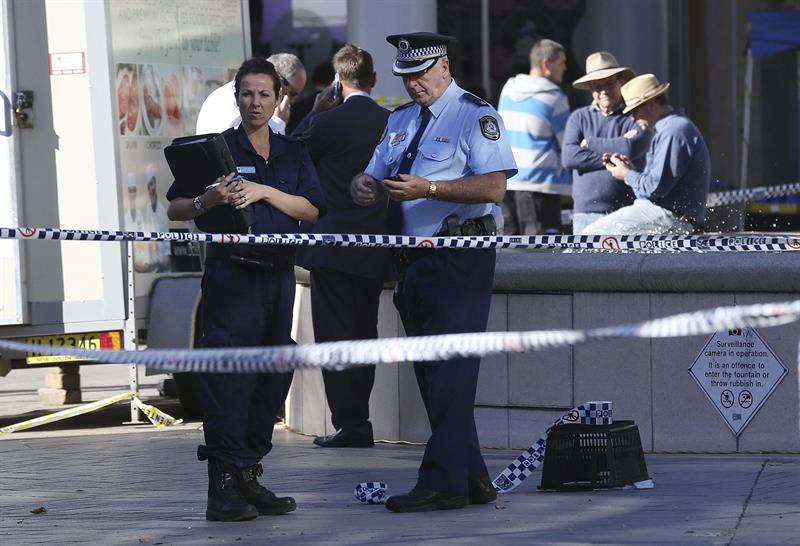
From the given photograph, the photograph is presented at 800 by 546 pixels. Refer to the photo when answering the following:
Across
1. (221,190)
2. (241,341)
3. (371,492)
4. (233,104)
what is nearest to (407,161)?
(221,190)

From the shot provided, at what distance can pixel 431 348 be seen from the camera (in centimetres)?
485

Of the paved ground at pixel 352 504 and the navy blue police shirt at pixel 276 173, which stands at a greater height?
the navy blue police shirt at pixel 276 173

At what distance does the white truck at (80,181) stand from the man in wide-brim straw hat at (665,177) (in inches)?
103

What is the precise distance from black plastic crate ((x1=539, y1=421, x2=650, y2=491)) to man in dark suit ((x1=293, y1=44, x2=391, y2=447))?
1.78 m

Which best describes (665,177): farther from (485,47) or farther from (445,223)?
(485,47)

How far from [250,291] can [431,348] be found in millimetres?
1769

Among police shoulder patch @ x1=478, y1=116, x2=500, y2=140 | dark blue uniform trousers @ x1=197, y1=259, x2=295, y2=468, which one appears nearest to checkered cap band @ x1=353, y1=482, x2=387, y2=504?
dark blue uniform trousers @ x1=197, y1=259, x2=295, y2=468

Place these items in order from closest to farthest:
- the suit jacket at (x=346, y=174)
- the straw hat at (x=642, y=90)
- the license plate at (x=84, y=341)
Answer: the suit jacket at (x=346, y=174), the straw hat at (x=642, y=90), the license plate at (x=84, y=341)

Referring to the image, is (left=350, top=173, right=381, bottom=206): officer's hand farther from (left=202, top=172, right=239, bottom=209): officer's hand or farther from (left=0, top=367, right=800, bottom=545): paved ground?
(left=0, top=367, right=800, bottom=545): paved ground

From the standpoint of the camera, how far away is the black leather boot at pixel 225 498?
21.2 ft

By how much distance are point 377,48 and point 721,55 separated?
11009 millimetres

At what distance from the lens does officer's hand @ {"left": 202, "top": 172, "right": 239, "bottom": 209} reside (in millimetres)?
6367

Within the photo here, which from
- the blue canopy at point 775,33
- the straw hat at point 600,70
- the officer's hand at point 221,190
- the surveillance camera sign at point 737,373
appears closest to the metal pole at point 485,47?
the blue canopy at point 775,33

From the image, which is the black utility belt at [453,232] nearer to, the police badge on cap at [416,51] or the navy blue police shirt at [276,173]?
the navy blue police shirt at [276,173]
